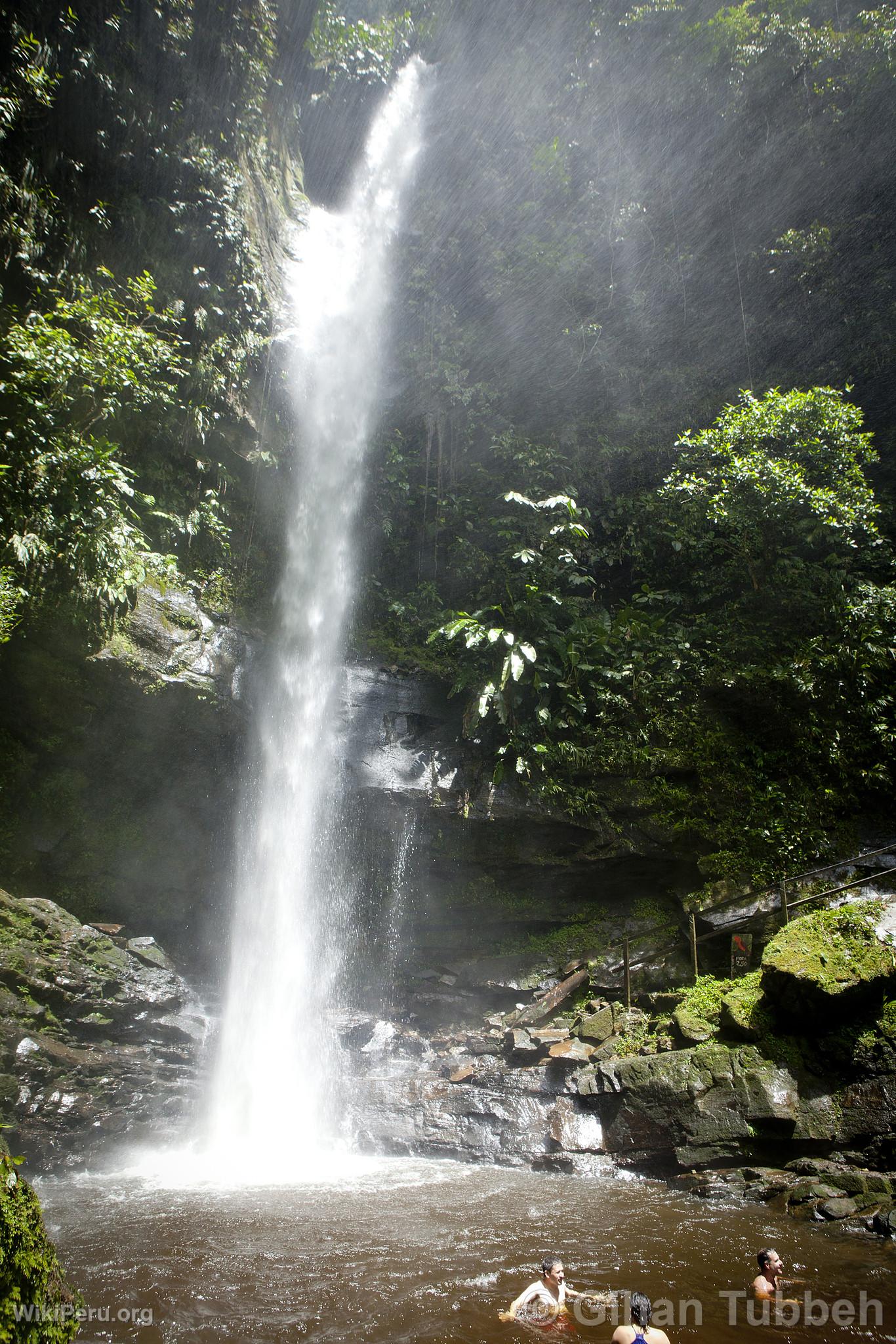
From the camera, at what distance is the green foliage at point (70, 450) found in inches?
312

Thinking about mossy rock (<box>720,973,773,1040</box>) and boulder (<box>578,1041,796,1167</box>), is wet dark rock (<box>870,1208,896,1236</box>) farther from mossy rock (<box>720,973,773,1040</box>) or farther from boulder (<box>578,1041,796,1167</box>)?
mossy rock (<box>720,973,773,1040</box>)

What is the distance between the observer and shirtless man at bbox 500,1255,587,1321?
3767 millimetres

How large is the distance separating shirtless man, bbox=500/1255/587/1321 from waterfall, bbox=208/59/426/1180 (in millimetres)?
3625

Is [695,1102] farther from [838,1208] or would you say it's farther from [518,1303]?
[518,1303]

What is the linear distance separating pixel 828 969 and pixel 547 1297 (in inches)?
162

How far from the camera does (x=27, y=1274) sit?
2273 millimetres

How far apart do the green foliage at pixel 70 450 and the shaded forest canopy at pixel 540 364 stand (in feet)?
0.14

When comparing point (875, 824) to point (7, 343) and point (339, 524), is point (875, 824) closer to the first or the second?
point (339, 524)

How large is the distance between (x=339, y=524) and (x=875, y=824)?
10.7 meters

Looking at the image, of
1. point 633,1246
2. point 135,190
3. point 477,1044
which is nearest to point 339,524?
point 135,190

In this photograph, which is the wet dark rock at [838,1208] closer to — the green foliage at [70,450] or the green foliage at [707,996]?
the green foliage at [707,996]

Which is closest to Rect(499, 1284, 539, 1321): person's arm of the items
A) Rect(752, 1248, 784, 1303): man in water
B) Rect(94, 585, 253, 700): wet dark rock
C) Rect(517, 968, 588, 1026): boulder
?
Rect(752, 1248, 784, 1303): man in water

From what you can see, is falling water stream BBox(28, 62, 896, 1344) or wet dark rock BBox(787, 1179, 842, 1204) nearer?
falling water stream BBox(28, 62, 896, 1344)

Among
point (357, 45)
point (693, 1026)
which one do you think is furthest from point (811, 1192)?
point (357, 45)
